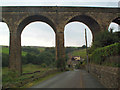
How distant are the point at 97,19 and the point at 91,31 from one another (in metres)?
4.06

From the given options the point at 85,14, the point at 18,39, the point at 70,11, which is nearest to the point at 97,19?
the point at 85,14

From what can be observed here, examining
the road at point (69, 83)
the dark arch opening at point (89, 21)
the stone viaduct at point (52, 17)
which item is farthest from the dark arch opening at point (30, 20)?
A: the road at point (69, 83)

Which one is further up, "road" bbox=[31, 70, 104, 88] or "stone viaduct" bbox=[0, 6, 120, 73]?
"stone viaduct" bbox=[0, 6, 120, 73]

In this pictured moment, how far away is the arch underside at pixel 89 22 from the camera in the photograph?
1087 inches

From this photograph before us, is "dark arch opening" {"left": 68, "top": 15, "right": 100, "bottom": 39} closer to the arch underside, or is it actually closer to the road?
the arch underside

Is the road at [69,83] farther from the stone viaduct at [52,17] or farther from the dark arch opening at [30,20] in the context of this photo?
the dark arch opening at [30,20]

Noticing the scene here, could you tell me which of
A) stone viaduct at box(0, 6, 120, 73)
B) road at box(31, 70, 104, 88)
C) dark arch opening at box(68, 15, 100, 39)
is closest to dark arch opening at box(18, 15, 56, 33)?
stone viaduct at box(0, 6, 120, 73)

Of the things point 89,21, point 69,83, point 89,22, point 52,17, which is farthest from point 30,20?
point 69,83

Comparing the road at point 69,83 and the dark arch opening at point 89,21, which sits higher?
the dark arch opening at point 89,21

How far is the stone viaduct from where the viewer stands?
25547 mm

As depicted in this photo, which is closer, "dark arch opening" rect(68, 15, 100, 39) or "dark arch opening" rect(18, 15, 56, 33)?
"dark arch opening" rect(18, 15, 56, 33)

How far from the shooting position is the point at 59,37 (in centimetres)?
2652

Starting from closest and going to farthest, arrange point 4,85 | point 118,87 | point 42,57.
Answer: point 118,87 < point 4,85 < point 42,57

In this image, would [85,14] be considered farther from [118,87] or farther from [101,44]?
[118,87]
